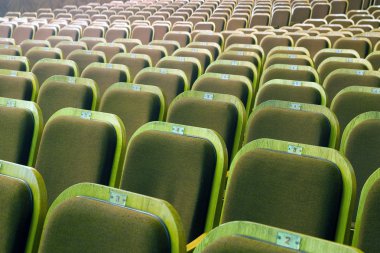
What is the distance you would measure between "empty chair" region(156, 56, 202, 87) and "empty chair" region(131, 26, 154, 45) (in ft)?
2.58

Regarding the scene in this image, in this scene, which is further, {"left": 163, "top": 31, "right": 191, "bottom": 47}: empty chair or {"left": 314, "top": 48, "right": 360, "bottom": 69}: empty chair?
{"left": 163, "top": 31, "right": 191, "bottom": 47}: empty chair

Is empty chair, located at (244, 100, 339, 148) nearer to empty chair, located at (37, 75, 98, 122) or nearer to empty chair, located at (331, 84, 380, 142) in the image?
empty chair, located at (331, 84, 380, 142)

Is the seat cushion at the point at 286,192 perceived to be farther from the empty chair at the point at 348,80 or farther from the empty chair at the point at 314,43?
the empty chair at the point at 314,43

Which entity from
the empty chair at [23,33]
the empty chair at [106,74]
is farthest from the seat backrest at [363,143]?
the empty chair at [23,33]

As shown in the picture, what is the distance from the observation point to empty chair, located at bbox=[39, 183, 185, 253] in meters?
0.42

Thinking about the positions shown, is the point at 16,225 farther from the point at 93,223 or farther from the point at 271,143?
the point at 271,143

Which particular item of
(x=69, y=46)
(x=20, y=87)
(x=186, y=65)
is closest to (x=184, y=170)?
(x=20, y=87)

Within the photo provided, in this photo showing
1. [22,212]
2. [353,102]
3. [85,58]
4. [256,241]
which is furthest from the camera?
[85,58]

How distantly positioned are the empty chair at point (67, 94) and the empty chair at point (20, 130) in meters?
0.17

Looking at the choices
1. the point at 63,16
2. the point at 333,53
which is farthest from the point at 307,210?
the point at 63,16

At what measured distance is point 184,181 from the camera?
62cm

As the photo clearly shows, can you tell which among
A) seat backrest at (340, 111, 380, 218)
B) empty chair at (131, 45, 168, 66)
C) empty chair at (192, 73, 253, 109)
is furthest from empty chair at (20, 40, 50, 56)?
seat backrest at (340, 111, 380, 218)

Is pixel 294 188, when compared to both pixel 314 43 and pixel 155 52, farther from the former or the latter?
pixel 314 43

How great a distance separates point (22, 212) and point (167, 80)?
1.97 feet
